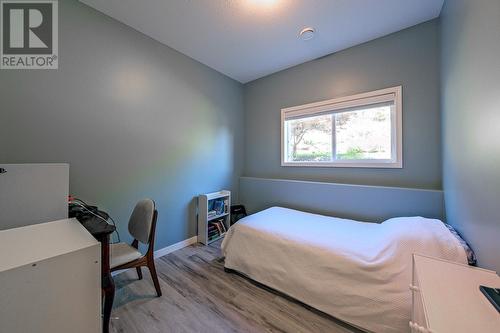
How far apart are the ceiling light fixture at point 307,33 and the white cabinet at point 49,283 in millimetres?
2616

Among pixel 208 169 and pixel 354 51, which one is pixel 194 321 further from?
pixel 354 51

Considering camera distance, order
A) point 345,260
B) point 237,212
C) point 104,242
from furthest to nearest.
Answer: point 237,212 < point 345,260 < point 104,242

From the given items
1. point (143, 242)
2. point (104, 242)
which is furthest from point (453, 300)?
point (143, 242)

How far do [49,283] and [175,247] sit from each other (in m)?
1.79

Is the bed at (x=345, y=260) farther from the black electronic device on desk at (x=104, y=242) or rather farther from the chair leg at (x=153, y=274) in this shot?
the black electronic device on desk at (x=104, y=242)

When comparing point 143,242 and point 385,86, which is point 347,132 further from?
point 143,242

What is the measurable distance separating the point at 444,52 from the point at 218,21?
86.4 inches

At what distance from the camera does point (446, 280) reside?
0.79 m

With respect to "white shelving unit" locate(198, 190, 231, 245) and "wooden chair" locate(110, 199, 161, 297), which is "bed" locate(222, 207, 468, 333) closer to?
"white shelving unit" locate(198, 190, 231, 245)

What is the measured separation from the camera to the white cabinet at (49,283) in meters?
0.69

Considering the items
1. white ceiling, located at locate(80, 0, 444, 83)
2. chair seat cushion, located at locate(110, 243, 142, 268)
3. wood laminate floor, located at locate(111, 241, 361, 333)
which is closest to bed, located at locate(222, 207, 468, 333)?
wood laminate floor, located at locate(111, 241, 361, 333)

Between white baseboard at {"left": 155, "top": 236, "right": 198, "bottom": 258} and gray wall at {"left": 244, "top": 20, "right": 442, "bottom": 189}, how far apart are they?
160cm

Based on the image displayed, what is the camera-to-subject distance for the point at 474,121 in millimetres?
1095

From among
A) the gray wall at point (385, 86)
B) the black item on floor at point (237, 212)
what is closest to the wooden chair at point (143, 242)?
the black item on floor at point (237, 212)
